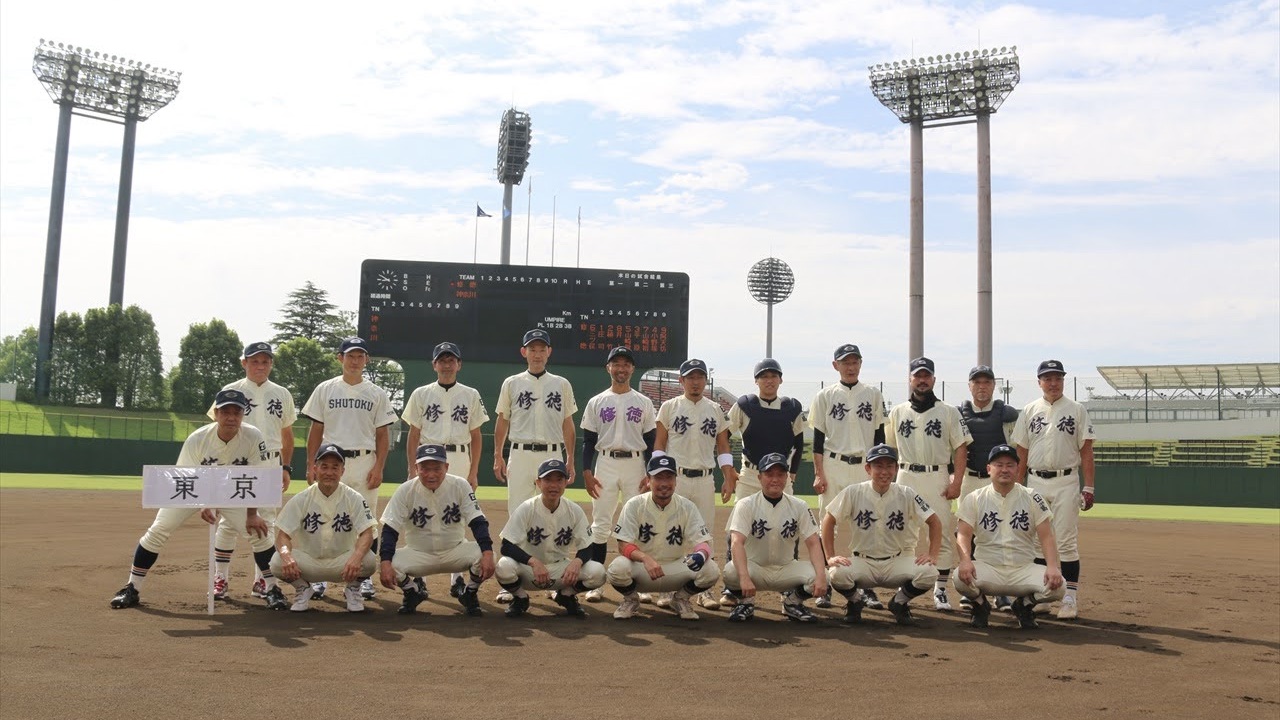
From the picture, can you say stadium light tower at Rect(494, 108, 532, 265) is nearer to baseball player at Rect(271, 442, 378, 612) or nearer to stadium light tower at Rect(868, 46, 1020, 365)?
stadium light tower at Rect(868, 46, 1020, 365)

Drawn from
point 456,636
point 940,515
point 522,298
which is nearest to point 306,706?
point 456,636

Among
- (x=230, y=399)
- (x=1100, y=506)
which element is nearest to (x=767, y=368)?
(x=230, y=399)

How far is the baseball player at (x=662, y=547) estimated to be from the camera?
22.6 ft

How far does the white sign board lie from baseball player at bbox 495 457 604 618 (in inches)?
64.9

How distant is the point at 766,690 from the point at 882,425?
12.3 feet

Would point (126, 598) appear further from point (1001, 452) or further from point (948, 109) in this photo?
point (948, 109)

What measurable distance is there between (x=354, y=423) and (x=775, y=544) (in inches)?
135

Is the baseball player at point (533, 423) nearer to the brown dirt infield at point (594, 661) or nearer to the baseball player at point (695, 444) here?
the baseball player at point (695, 444)

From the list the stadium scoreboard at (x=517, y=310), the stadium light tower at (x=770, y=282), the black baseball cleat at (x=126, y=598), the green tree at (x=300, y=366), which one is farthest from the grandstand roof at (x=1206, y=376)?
the black baseball cleat at (x=126, y=598)

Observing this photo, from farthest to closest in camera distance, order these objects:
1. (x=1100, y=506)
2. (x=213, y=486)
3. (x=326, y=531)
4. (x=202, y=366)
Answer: (x=202, y=366), (x=1100, y=506), (x=326, y=531), (x=213, y=486)

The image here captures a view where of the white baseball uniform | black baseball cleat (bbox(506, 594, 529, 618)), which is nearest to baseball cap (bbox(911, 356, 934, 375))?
the white baseball uniform

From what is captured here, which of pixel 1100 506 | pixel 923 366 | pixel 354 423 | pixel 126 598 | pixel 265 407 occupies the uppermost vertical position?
pixel 923 366

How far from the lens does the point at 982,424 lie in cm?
800

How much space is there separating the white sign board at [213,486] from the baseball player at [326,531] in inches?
8.1
